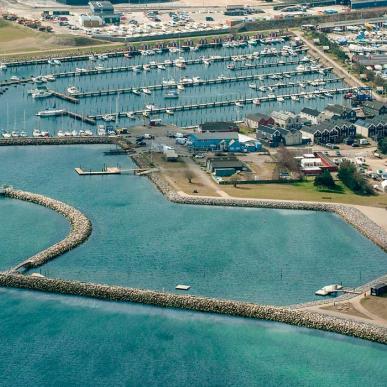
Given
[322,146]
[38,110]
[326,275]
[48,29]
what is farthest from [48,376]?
[48,29]

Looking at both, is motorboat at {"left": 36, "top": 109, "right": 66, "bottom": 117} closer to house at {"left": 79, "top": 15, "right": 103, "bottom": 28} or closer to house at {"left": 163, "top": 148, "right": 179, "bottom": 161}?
house at {"left": 163, "top": 148, "right": 179, "bottom": 161}

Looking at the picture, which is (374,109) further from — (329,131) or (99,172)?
(99,172)

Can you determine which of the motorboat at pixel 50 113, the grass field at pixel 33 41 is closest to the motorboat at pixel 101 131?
the motorboat at pixel 50 113

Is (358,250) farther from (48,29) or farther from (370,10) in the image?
(370,10)

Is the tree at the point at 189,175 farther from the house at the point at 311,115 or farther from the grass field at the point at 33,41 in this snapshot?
the grass field at the point at 33,41

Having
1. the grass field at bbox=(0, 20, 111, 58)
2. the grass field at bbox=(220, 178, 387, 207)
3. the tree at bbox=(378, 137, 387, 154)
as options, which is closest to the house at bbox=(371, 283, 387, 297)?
the grass field at bbox=(220, 178, 387, 207)
